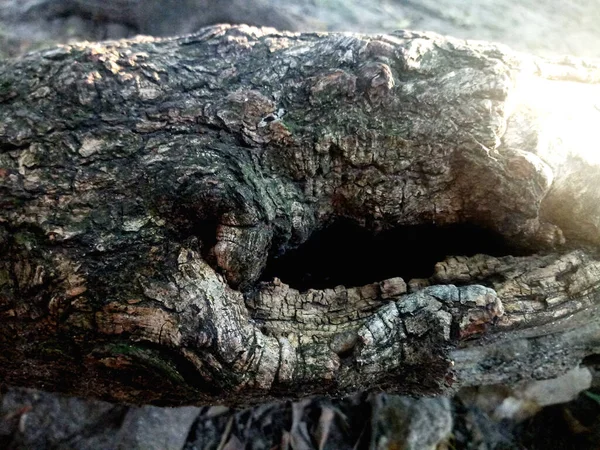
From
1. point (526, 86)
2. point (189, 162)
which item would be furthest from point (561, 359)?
point (189, 162)

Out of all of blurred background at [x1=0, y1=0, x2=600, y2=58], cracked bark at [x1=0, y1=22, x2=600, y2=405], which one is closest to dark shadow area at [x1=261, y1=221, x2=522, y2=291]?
cracked bark at [x1=0, y1=22, x2=600, y2=405]

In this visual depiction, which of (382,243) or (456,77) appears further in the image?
(382,243)

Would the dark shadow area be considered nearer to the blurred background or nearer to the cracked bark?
the cracked bark

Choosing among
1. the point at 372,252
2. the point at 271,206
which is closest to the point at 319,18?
the point at 372,252

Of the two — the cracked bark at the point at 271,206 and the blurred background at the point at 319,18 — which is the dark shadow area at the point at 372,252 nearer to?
the cracked bark at the point at 271,206

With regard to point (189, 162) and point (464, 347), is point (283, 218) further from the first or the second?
point (464, 347)

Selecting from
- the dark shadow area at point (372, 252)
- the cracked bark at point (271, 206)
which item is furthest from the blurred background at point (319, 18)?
the dark shadow area at point (372, 252)

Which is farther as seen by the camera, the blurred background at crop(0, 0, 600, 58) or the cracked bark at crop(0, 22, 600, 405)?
the blurred background at crop(0, 0, 600, 58)
